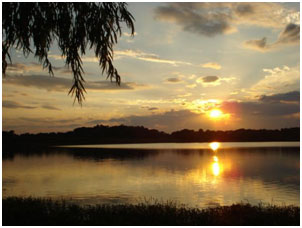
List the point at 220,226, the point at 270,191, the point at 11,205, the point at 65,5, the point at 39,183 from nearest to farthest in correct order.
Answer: the point at 220,226 < the point at 65,5 < the point at 11,205 < the point at 270,191 < the point at 39,183

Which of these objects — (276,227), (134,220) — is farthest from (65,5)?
(276,227)

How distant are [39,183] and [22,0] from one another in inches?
1012

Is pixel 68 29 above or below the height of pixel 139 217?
above

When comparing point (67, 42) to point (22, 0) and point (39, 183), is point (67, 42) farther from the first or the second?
point (39, 183)

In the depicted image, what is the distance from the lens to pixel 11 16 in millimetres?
10375

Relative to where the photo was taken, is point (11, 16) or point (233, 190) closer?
point (11, 16)

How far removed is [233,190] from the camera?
29.2 m

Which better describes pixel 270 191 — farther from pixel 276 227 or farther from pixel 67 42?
pixel 67 42

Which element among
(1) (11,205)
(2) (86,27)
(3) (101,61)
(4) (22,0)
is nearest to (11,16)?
(4) (22,0)

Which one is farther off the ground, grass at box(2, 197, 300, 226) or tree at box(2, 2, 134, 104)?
tree at box(2, 2, 134, 104)

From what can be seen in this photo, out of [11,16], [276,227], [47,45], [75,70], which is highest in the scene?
[11,16]

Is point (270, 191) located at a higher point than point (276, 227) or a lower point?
lower

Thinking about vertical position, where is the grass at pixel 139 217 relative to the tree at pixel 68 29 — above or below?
below

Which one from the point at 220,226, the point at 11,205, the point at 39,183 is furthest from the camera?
the point at 39,183
